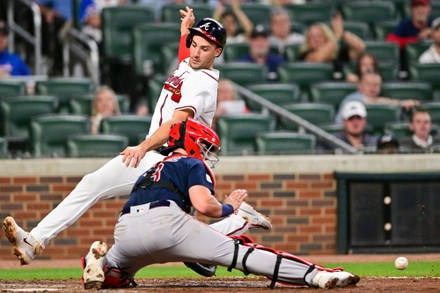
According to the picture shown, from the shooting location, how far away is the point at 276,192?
434 inches

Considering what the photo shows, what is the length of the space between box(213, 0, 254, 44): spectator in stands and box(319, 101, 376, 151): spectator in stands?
8.49 ft

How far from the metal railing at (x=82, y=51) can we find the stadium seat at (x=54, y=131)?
173 centimetres

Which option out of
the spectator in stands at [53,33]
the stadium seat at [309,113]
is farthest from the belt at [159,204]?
the spectator in stands at [53,33]

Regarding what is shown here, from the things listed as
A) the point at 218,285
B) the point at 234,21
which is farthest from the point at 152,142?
the point at 234,21

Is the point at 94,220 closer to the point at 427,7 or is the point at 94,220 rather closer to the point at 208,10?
the point at 208,10

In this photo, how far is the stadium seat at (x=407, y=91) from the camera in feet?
42.6

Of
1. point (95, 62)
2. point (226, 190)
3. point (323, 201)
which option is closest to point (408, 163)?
point (323, 201)

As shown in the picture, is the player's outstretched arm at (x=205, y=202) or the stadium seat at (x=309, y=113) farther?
the stadium seat at (x=309, y=113)

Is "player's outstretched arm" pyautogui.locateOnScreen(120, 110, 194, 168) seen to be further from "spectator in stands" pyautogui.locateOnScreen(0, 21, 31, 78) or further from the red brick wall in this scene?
"spectator in stands" pyautogui.locateOnScreen(0, 21, 31, 78)

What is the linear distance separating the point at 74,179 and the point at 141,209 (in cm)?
435

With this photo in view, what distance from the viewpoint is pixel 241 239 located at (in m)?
6.93

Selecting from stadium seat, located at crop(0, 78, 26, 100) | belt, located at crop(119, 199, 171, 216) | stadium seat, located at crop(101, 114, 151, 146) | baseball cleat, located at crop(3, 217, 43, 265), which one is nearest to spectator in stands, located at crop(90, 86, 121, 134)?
stadium seat, located at crop(101, 114, 151, 146)

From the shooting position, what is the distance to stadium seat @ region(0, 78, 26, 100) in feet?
40.9

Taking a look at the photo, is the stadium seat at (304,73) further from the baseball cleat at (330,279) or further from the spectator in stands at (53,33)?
the baseball cleat at (330,279)
